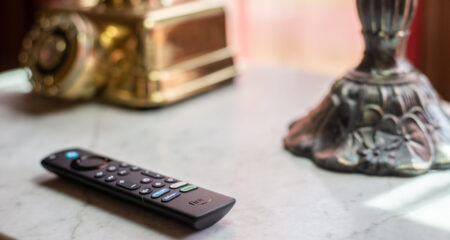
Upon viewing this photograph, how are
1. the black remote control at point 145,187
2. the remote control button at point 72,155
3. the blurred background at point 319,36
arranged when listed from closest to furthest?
the black remote control at point 145,187 < the remote control button at point 72,155 < the blurred background at point 319,36

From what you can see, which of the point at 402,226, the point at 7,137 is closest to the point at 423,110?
the point at 402,226

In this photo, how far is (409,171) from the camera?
583 millimetres

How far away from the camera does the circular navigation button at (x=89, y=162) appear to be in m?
0.59

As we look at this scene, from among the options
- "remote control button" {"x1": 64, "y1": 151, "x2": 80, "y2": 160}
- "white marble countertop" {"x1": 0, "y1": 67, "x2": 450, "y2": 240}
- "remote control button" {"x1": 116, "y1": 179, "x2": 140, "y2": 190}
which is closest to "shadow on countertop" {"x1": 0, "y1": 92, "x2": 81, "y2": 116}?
"white marble countertop" {"x1": 0, "y1": 67, "x2": 450, "y2": 240}

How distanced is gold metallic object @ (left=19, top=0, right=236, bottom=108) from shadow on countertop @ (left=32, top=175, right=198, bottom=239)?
0.75 feet

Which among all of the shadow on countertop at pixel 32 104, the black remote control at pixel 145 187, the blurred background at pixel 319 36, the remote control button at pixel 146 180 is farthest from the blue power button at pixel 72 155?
the blurred background at pixel 319 36

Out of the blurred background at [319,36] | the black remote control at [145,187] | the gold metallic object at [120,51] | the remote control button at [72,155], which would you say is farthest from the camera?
the blurred background at [319,36]

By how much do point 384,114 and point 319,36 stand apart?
28.5 inches

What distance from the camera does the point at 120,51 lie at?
82 cm

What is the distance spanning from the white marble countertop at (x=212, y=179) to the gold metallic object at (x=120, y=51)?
0.03 m

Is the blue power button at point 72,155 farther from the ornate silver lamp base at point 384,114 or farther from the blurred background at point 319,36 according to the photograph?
the blurred background at point 319,36

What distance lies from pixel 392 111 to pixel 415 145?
1.6 inches

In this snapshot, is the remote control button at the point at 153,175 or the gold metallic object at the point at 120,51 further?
the gold metallic object at the point at 120,51

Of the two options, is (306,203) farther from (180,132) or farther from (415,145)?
(180,132)
